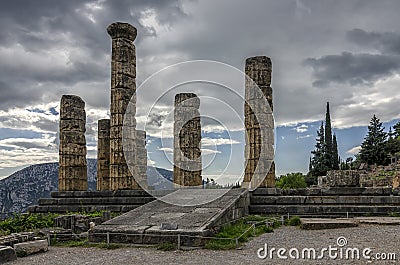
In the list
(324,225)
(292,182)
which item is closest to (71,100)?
(324,225)

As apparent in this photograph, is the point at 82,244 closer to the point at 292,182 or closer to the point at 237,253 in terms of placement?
the point at 237,253

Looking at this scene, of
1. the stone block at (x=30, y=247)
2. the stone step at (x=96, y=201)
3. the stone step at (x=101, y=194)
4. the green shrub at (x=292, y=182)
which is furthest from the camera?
the green shrub at (x=292, y=182)

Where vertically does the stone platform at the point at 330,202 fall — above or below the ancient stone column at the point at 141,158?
below

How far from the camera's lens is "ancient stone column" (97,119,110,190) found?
23297 mm

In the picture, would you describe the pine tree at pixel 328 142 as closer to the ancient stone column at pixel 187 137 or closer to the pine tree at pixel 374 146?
the pine tree at pixel 374 146

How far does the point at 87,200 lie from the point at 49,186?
7783 centimetres

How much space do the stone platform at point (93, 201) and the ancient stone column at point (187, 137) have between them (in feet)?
9.08

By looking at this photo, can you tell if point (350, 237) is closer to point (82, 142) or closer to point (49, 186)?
point (82, 142)

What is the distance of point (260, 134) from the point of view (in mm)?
18719

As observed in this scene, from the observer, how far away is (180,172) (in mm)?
20047

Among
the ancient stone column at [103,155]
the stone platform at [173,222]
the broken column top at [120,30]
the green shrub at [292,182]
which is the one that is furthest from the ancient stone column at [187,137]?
the green shrub at [292,182]

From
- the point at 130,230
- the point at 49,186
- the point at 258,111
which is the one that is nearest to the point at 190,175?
the point at 258,111

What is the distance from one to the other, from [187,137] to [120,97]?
3.44m

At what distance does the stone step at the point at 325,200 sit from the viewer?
618 inches
